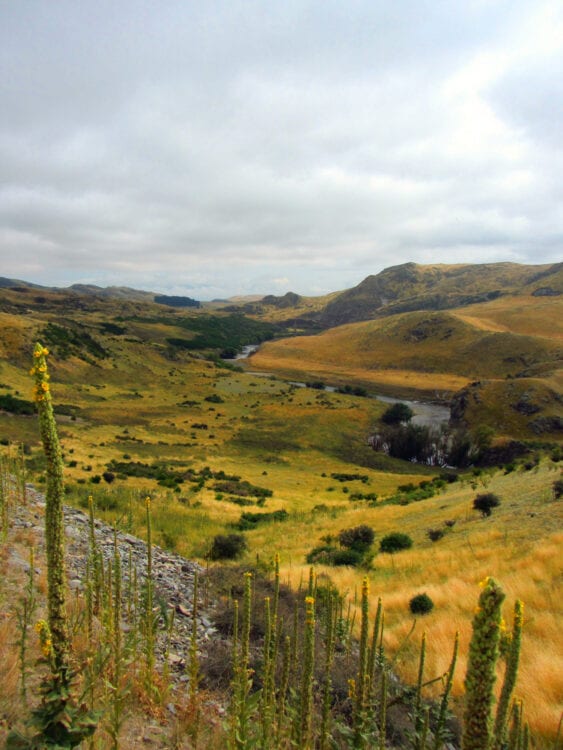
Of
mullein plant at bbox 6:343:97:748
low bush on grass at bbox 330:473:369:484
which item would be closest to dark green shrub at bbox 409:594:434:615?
mullein plant at bbox 6:343:97:748

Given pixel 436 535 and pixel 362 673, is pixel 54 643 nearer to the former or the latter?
pixel 362 673

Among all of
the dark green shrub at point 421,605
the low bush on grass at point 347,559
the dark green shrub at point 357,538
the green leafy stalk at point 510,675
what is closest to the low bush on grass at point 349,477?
the dark green shrub at point 357,538

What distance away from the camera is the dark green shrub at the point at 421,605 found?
1037 cm

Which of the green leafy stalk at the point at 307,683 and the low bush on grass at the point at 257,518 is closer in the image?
the green leafy stalk at the point at 307,683

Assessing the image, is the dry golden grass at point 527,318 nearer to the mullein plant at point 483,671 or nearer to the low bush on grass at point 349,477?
the low bush on grass at point 349,477

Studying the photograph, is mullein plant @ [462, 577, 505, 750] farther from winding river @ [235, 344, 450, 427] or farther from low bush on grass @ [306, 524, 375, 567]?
winding river @ [235, 344, 450, 427]

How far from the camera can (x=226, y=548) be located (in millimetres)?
16750

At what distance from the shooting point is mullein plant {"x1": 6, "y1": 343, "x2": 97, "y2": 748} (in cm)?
275

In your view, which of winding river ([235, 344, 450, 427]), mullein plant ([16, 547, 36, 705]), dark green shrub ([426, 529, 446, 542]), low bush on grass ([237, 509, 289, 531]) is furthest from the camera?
winding river ([235, 344, 450, 427])

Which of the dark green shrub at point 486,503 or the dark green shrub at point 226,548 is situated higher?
the dark green shrub at point 486,503

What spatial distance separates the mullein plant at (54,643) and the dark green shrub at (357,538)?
17.6 meters

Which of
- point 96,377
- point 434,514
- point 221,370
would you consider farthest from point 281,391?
point 434,514

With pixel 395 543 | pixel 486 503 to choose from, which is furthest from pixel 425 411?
pixel 395 543

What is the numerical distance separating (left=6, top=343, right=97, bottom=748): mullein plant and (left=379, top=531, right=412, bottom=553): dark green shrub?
1711 cm
